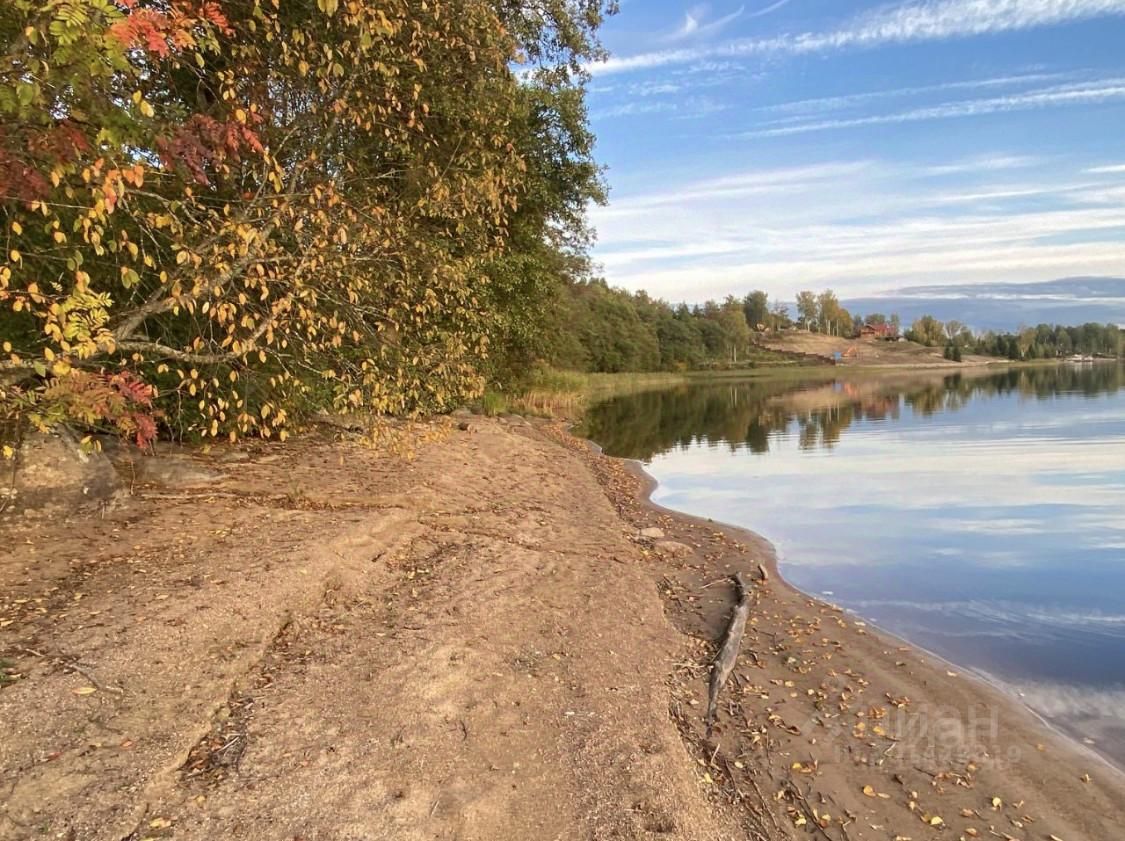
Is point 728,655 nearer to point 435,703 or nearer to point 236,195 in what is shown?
point 435,703

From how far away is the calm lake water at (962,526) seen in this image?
8758mm

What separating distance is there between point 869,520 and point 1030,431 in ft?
68.3

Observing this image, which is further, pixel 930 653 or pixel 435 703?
pixel 930 653

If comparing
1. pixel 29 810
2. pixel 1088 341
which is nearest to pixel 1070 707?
pixel 29 810

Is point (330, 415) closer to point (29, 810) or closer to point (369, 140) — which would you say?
point (369, 140)

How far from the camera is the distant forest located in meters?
72.4

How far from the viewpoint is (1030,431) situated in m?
31.8

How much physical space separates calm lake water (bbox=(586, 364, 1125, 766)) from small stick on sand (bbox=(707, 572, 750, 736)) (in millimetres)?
2211

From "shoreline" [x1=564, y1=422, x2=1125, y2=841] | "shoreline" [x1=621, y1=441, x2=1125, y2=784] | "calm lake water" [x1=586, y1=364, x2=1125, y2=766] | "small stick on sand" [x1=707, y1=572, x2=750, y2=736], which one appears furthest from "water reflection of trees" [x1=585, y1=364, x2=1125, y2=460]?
"shoreline" [x1=564, y1=422, x2=1125, y2=841]

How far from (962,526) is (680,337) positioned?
396ft

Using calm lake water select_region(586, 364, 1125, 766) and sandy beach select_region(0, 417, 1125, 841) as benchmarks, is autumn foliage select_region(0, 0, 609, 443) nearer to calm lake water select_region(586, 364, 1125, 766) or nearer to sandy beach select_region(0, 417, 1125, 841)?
sandy beach select_region(0, 417, 1125, 841)

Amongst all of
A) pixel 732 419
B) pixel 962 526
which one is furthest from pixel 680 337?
pixel 962 526

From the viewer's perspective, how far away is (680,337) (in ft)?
440

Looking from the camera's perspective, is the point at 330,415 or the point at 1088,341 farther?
the point at 1088,341
